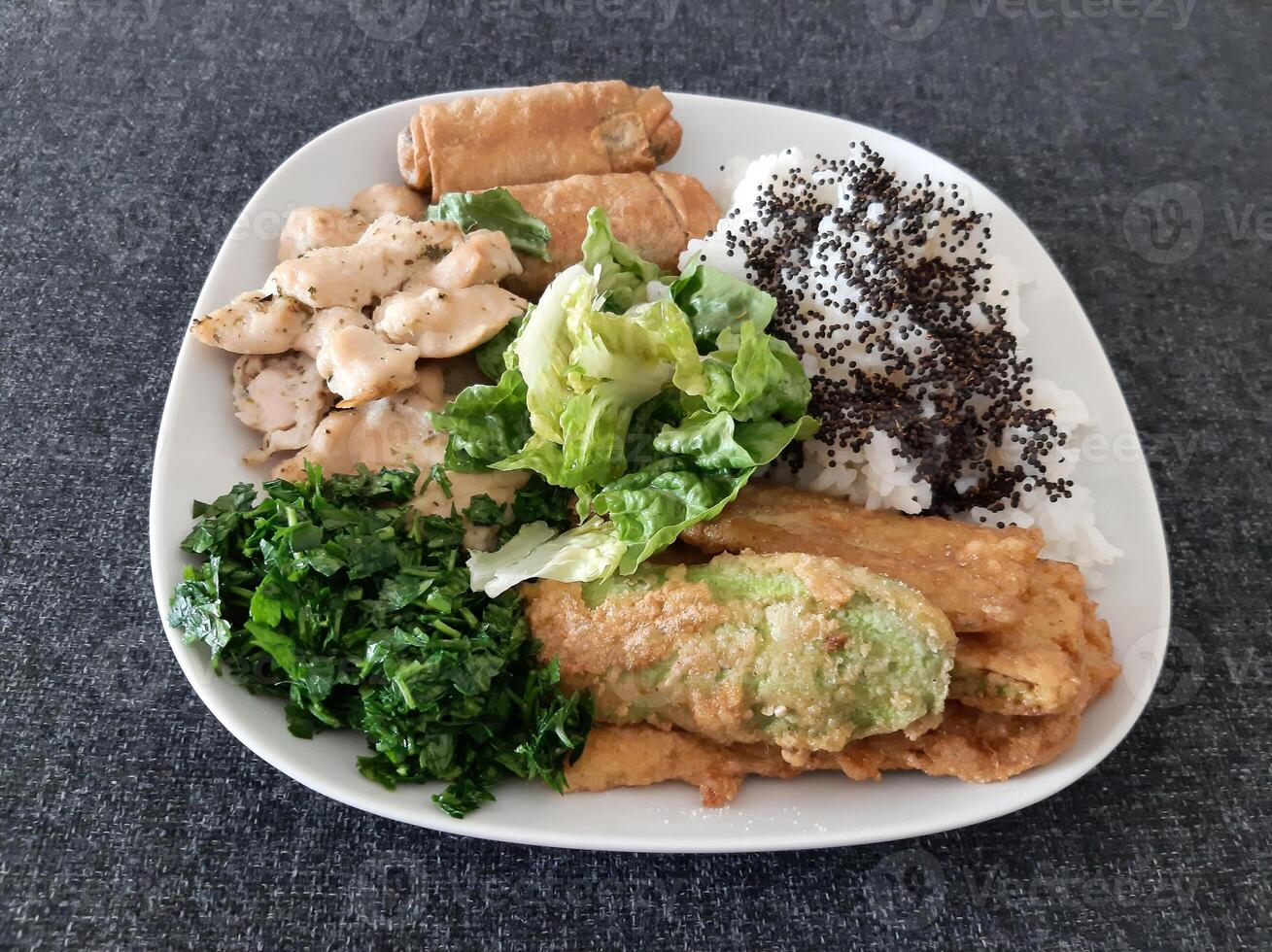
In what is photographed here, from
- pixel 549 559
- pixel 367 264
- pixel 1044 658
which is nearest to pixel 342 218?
pixel 367 264

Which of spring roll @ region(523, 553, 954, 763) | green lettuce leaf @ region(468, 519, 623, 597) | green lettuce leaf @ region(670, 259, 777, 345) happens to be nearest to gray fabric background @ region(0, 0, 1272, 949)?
spring roll @ region(523, 553, 954, 763)

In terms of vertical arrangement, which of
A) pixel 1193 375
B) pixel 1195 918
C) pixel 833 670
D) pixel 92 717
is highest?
pixel 833 670

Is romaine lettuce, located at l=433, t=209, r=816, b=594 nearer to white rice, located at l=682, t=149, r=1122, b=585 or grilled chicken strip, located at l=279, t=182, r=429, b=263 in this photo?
white rice, located at l=682, t=149, r=1122, b=585

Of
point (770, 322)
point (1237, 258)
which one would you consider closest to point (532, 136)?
point (770, 322)

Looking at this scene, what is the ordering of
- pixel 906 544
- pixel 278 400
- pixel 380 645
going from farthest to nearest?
pixel 278 400 → pixel 906 544 → pixel 380 645

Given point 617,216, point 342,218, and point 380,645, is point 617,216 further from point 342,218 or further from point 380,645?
point 380,645

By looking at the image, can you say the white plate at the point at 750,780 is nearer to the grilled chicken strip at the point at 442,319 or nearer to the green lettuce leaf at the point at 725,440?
the grilled chicken strip at the point at 442,319

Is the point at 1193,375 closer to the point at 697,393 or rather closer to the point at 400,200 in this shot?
the point at 697,393
